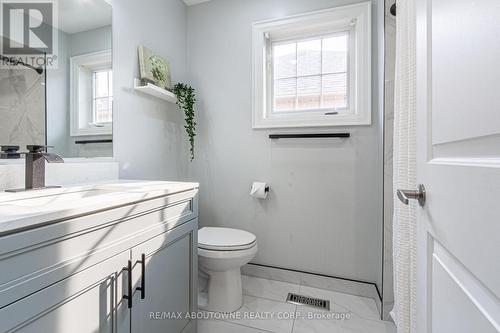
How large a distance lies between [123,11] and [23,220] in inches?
60.9

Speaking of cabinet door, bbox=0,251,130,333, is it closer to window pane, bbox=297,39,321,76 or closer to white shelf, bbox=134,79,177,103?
white shelf, bbox=134,79,177,103

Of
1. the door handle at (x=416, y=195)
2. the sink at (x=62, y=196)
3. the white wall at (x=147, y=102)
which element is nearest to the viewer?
the door handle at (x=416, y=195)

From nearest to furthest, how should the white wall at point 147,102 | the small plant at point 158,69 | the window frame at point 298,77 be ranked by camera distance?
1. the white wall at point 147,102
2. the small plant at point 158,69
3. the window frame at point 298,77

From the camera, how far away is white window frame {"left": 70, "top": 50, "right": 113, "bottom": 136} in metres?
1.28

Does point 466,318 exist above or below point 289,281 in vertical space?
above

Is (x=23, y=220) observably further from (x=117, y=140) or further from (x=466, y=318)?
(x=117, y=140)

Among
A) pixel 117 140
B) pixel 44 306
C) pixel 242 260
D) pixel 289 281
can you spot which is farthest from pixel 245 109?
pixel 44 306

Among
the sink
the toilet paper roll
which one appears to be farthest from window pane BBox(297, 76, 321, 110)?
the sink

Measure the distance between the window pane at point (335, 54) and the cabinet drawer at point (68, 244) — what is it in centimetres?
167

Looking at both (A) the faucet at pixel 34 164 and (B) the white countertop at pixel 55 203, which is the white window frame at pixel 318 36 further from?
(A) the faucet at pixel 34 164

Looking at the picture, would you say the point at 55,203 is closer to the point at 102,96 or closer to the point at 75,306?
the point at 75,306

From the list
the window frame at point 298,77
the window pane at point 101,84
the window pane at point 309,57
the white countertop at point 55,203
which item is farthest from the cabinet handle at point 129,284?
the window pane at point 309,57

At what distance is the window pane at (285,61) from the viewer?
202 centimetres

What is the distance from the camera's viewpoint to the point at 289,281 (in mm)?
1908
